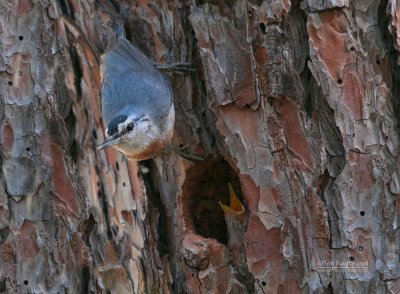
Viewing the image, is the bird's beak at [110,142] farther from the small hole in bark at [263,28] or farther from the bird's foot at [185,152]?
the small hole in bark at [263,28]

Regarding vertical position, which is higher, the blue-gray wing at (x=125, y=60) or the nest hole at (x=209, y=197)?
the blue-gray wing at (x=125, y=60)

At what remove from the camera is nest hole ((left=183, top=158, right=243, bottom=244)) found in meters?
3.59

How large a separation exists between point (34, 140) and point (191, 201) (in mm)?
817

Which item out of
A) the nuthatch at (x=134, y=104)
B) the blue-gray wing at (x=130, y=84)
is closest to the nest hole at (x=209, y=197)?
the nuthatch at (x=134, y=104)

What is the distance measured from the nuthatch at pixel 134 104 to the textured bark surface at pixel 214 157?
0.08 m

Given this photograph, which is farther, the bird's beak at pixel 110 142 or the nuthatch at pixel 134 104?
the nuthatch at pixel 134 104

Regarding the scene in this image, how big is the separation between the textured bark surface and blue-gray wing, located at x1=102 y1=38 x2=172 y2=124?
9 cm

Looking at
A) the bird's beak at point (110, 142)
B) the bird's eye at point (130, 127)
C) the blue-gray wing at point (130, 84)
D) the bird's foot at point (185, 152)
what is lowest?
the bird's foot at point (185, 152)

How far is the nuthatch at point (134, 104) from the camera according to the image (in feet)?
11.8

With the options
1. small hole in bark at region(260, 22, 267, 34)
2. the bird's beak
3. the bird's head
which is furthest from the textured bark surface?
the bird's beak

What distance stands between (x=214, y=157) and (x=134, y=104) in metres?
0.59

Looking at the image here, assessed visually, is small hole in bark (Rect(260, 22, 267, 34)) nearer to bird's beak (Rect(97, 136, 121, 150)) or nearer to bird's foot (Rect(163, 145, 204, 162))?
bird's foot (Rect(163, 145, 204, 162))

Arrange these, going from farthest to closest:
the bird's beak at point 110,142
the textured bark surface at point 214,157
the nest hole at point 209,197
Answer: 1. the nest hole at point 209,197
2. the bird's beak at point 110,142
3. the textured bark surface at point 214,157

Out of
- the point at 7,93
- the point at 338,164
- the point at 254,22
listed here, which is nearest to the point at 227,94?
the point at 254,22
